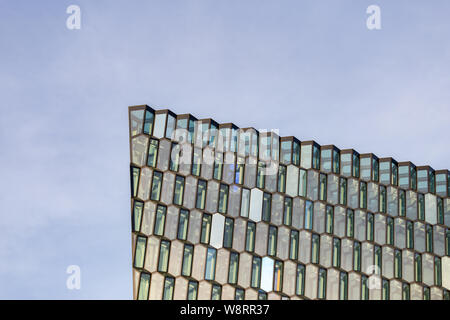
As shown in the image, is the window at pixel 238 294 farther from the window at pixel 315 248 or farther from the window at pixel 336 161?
the window at pixel 336 161

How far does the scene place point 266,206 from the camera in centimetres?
3123

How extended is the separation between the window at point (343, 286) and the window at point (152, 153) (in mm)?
10674

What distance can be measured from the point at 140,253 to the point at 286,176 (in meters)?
8.55

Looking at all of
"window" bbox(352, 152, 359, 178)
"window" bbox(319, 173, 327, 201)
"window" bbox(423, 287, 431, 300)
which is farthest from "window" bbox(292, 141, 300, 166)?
"window" bbox(423, 287, 431, 300)

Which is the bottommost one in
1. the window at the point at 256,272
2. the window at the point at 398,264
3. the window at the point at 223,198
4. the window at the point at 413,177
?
the window at the point at 256,272

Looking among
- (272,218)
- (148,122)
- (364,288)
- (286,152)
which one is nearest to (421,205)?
(364,288)

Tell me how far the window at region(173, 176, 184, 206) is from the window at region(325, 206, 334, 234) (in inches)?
307

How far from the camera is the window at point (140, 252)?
27922 millimetres

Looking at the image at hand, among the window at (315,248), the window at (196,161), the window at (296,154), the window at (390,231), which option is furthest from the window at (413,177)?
the window at (196,161)

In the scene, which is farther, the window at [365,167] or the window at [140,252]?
the window at [365,167]

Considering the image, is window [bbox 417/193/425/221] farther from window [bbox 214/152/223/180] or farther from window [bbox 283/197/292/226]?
window [bbox 214/152/223/180]

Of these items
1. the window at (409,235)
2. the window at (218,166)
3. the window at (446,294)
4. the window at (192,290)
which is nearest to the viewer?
the window at (192,290)

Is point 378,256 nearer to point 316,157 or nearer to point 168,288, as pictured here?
point 316,157
